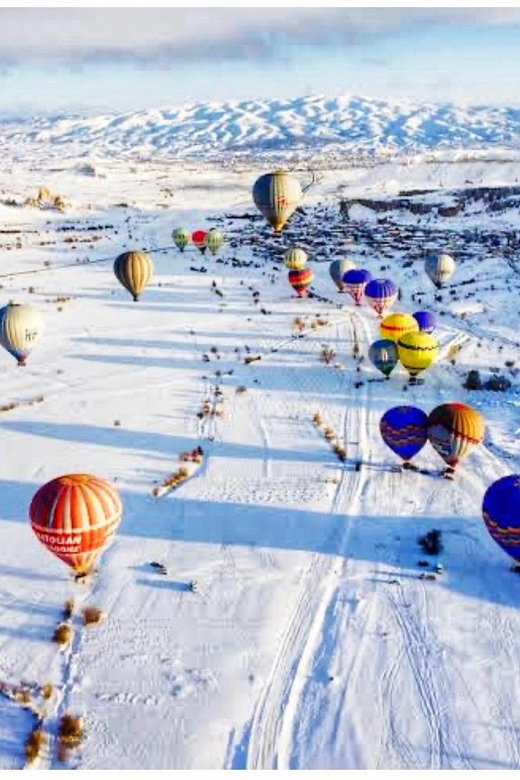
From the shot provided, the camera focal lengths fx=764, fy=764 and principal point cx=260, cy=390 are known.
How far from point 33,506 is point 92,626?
8.64ft

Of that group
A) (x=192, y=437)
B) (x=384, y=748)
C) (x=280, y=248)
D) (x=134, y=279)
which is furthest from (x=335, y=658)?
(x=280, y=248)

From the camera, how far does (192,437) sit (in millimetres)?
23219

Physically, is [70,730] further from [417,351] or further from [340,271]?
[340,271]

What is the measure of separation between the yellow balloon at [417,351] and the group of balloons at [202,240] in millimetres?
29779

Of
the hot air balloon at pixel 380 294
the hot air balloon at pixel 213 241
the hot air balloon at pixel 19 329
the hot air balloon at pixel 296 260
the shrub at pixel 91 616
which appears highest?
the hot air balloon at pixel 213 241

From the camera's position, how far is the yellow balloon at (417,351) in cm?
2602

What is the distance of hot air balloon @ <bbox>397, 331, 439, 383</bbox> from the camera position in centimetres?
2602

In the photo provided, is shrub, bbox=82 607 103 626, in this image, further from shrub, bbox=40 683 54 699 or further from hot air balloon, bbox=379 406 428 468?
hot air balloon, bbox=379 406 428 468

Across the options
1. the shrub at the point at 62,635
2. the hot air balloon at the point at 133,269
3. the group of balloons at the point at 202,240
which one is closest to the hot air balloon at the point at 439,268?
the hot air balloon at the point at 133,269

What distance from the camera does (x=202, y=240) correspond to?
184 ft

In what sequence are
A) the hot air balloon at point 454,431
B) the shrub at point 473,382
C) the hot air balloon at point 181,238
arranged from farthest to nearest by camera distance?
1. the hot air balloon at point 181,238
2. the shrub at point 473,382
3. the hot air balloon at point 454,431

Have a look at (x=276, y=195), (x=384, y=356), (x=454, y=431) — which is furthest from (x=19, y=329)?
(x=454, y=431)

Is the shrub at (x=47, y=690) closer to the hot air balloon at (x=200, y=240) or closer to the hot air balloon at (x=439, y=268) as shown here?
the hot air balloon at (x=439, y=268)

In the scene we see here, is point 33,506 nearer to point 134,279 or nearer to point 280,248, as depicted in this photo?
point 134,279
